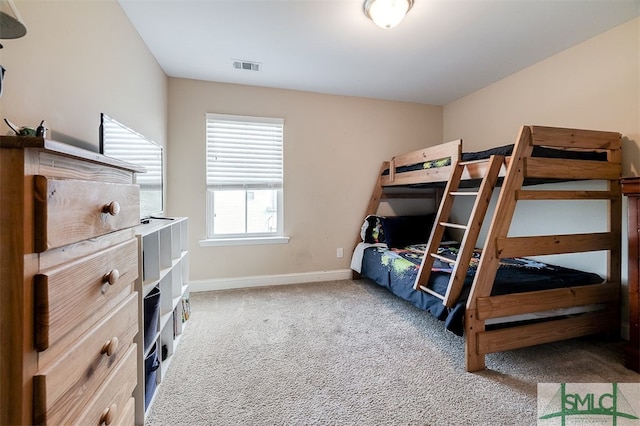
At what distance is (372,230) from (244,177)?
1716mm

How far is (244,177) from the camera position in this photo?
328 cm

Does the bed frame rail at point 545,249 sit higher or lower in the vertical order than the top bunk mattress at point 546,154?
lower

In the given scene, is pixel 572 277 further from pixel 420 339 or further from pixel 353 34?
pixel 353 34

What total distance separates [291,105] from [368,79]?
3.15ft

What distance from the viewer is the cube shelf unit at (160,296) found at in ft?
4.30

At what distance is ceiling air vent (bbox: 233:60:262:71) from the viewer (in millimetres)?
2740

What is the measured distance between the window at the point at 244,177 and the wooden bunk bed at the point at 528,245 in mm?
1938

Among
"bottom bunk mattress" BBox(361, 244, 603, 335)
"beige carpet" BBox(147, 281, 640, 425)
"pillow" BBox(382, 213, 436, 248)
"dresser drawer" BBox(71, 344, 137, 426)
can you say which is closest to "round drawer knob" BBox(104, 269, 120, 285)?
"dresser drawer" BBox(71, 344, 137, 426)

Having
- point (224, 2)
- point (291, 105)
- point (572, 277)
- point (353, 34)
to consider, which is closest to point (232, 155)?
point (291, 105)

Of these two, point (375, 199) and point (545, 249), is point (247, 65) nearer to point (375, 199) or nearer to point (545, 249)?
point (375, 199)

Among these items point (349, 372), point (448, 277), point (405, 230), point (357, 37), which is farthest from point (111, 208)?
point (405, 230)

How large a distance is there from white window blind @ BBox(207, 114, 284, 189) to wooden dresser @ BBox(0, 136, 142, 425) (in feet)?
7.83

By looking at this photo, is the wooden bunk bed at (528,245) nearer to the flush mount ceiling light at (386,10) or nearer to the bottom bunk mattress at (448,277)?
the bottom bunk mattress at (448,277)

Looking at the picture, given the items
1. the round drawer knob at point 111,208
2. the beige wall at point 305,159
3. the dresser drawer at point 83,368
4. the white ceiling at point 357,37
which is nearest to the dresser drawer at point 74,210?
the round drawer knob at point 111,208
